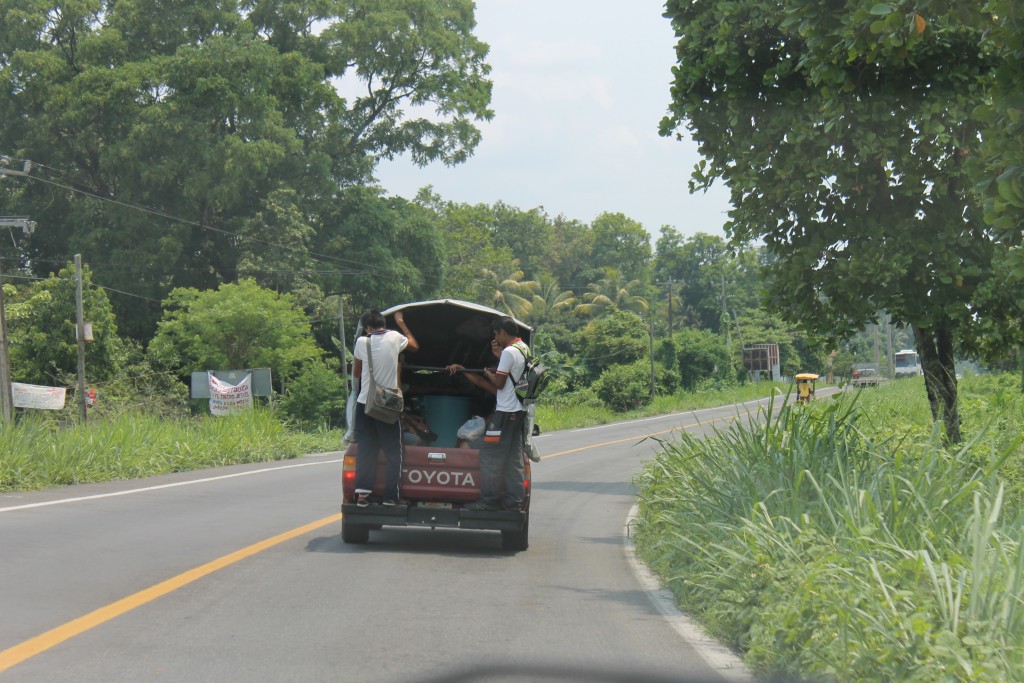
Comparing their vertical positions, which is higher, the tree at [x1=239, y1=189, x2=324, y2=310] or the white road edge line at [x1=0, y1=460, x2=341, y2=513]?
the tree at [x1=239, y1=189, x2=324, y2=310]

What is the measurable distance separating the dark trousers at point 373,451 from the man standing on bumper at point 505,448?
2.36 feet

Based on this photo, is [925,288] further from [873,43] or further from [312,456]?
[312,456]

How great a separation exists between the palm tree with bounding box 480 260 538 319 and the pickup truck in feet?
175

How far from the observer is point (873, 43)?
769cm

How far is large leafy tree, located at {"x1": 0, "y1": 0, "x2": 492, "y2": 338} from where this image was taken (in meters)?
44.3

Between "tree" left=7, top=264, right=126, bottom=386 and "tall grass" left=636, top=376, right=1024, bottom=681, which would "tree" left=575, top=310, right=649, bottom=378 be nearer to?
"tree" left=7, top=264, right=126, bottom=386

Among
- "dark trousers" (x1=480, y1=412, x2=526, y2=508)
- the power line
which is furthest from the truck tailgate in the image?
the power line

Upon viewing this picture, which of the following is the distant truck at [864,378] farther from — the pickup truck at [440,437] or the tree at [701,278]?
the tree at [701,278]

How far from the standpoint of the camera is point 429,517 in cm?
988

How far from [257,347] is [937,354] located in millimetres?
32978

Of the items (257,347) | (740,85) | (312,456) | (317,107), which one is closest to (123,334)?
(257,347)

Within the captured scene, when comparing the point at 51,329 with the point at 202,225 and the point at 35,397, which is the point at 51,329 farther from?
the point at 202,225

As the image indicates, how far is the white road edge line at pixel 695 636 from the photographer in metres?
5.93

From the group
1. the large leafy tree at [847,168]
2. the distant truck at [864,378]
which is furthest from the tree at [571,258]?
the large leafy tree at [847,168]
